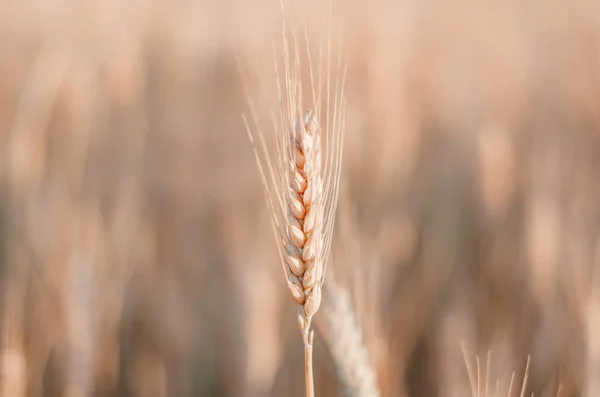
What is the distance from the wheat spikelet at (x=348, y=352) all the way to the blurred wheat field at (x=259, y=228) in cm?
8

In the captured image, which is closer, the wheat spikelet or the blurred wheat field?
the wheat spikelet

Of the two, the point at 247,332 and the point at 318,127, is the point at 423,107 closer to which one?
the point at 247,332

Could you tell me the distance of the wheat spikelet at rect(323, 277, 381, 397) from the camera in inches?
41.6

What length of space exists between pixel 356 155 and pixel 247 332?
A: 3.76 feet

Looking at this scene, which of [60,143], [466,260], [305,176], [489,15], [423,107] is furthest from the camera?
[489,15]

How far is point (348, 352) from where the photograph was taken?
1080mm

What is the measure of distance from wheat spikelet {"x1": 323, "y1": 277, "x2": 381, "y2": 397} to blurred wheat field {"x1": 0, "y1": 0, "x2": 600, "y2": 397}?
0.25ft

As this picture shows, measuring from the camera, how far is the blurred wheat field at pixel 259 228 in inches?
56.4

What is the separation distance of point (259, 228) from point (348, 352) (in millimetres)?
651

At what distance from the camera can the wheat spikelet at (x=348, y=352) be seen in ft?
3.46

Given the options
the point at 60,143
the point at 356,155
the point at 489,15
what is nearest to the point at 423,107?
the point at 356,155

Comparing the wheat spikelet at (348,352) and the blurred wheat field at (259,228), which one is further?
the blurred wheat field at (259,228)

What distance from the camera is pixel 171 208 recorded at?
2424 mm

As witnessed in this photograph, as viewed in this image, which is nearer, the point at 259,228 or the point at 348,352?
the point at 348,352
